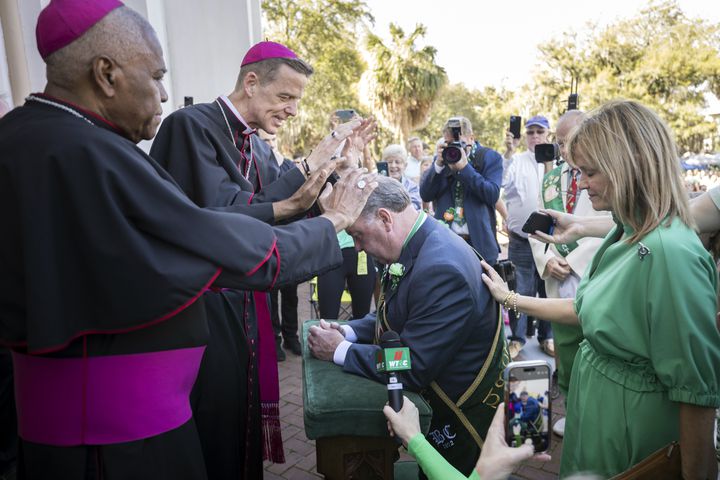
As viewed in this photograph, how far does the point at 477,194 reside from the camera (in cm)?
507

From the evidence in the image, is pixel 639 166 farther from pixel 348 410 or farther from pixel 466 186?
pixel 466 186

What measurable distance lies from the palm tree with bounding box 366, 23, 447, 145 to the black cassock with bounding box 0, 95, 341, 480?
65.1 ft

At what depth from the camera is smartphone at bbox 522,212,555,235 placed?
3121 millimetres

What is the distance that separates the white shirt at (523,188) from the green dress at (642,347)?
345cm

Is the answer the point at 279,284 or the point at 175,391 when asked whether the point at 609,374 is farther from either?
the point at 175,391

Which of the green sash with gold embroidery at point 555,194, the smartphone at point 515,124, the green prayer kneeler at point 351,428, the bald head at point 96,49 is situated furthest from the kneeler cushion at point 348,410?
the smartphone at point 515,124

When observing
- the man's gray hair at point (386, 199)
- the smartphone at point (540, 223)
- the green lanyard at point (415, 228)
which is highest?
the man's gray hair at point (386, 199)

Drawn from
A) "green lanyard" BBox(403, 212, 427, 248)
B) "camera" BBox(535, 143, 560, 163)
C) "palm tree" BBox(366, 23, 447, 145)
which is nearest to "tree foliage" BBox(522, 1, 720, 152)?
"palm tree" BBox(366, 23, 447, 145)

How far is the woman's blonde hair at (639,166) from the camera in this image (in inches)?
67.4

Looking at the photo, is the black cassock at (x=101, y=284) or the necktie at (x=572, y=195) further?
the necktie at (x=572, y=195)

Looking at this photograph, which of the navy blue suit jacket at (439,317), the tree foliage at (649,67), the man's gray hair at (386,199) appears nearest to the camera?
the navy blue suit jacket at (439,317)

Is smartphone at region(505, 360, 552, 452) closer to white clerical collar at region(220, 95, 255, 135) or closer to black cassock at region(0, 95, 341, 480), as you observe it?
black cassock at region(0, 95, 341, 480)

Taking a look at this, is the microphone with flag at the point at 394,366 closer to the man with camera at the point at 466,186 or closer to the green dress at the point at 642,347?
the green dress at the point at 642,347

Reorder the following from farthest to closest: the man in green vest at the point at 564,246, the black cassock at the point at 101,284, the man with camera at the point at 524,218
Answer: the man with camera at the point at 524,218, the man in green vest at the point at 564,246, the black cassock at the point at 101,284
